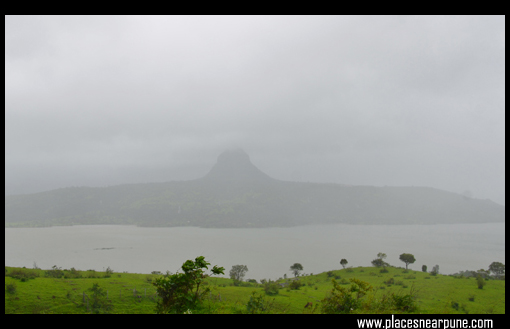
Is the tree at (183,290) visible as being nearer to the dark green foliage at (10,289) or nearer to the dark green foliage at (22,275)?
the dark green foliage at (10,289)

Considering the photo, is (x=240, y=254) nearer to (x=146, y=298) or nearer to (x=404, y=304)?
(x=146, y=298)

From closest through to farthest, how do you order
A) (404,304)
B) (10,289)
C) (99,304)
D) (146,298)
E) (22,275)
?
(404,304) < (99,304) < (10,289) < (146,298) < (22,275)

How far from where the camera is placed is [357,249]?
4439 inches

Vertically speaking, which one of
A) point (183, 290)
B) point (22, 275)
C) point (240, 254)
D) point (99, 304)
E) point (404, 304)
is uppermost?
point (404, 304)

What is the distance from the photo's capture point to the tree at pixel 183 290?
7332 millimetres

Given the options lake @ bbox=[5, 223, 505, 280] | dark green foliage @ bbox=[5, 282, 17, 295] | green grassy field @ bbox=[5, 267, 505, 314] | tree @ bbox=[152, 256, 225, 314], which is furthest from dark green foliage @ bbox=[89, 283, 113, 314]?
lake @ bbox=[5, 223, 505, 280]

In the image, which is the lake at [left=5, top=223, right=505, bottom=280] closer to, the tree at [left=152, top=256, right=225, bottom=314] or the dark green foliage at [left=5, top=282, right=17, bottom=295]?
the dark green foliage at [left=5, top=282, right=17, bottom=295]

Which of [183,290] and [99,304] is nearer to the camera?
[183,290]

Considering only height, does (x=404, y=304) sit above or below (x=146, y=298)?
above

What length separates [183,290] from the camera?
7719mm

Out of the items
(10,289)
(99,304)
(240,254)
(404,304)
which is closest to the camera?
(404,304)

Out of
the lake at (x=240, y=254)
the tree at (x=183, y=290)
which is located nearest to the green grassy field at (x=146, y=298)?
the tree at (x=183, y=290)

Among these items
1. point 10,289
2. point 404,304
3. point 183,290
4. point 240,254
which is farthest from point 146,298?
point 240,254

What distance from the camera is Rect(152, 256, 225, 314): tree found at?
24.1ft
